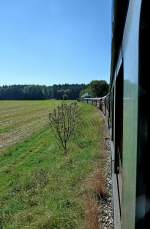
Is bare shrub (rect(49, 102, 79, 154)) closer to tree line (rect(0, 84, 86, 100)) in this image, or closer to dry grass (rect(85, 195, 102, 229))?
dry grass (rect(85, 195, 102, 229))

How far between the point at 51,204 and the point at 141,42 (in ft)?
17.8

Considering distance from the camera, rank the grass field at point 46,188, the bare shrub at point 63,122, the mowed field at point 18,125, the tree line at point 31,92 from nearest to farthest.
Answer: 1. the grass field at point 46,188
2. the bare shrub at point 63,122
3. the mowed field at point 18,125
4. the tree line at point 31,92

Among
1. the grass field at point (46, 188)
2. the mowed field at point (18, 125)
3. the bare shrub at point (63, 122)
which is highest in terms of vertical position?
the bare shrub at point (63, 122)

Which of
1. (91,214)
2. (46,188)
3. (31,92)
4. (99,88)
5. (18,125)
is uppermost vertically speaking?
(99,88)

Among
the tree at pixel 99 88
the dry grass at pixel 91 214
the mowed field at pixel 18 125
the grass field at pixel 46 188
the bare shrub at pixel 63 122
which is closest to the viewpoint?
the dry grass at pixel 91 214

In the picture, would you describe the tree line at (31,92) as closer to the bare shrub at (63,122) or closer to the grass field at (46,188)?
the bare shrub at (63,122)

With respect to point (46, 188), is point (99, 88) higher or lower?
higher

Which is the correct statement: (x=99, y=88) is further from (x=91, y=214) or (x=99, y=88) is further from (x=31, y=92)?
(x=91, y=214)

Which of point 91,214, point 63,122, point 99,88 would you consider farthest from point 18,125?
point 99,88

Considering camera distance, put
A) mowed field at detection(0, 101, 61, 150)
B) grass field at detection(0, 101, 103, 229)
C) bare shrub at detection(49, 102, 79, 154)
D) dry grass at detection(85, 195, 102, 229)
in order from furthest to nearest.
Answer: mowed field at detection(0, 101, 61, 150) → bare shrub at detection(49, 102, 79, 154) → grass field at detection(0, 101, 103, 229) → dry grass at detection(85, 195, 102, 229)

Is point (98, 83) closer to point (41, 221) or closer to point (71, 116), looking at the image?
point (71, 116)

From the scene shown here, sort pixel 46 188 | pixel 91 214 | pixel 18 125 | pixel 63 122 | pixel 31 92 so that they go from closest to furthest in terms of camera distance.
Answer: pixel 91 214 < pixel 46 188 < pixel 63 122 < pixel 18 125 < pixel 31 92

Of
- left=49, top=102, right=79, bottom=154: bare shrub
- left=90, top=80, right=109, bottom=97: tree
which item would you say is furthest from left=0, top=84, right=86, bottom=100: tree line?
left=49, top=102, right=79, bottom=154: bare shrub

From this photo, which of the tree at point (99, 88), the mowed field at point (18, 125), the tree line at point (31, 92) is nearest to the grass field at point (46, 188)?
the mowed field at point (18, 125)
